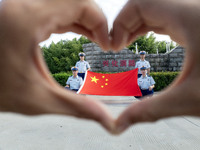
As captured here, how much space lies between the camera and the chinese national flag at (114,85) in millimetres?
4512

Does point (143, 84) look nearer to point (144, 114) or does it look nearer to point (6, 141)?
point (6, 141)

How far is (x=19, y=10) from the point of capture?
0.32m

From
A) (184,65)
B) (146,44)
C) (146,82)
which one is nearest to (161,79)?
(146,82)

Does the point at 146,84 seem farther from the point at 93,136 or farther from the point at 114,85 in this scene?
the point at 93,136

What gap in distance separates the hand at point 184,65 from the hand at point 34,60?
6 cm

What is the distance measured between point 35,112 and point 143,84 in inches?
158

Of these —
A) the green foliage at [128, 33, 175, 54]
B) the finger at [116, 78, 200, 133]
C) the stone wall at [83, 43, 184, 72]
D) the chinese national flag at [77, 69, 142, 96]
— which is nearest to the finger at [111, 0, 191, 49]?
the finger at [116, 78, 200, 133]

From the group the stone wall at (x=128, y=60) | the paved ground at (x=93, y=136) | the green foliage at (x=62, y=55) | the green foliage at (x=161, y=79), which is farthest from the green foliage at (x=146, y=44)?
the paved ground at (x=93, y=136)

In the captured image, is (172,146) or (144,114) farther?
(172,146)

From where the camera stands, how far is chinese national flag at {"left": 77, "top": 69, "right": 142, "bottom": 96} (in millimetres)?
4512

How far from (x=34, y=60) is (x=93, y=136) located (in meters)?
2.26

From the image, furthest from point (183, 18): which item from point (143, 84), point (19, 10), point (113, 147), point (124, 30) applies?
point (143, 84)

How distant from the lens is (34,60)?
1.11 ft

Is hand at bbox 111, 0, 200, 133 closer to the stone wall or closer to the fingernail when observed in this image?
the fingernail
